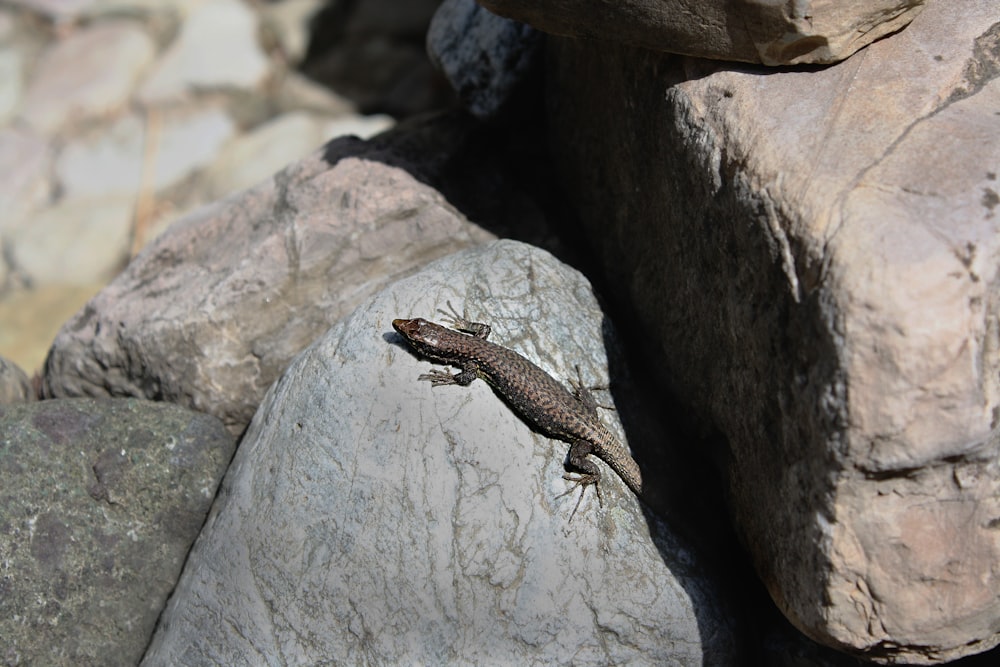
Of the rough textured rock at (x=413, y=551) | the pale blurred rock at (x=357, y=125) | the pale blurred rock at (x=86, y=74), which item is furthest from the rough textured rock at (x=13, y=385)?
the pale blurred rock at (x=86, y=74)

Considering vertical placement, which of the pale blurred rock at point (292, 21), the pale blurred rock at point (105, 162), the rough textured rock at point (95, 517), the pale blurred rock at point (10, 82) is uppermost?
the pale blurred rock at point (292, 21)

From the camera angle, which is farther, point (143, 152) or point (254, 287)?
point (143, 152)

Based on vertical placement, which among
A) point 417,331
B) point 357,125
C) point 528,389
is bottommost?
point 528,389

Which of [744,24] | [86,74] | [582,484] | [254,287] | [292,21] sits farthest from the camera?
[292,21]

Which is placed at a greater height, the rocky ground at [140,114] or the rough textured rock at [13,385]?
the rocky ground at [140,114]

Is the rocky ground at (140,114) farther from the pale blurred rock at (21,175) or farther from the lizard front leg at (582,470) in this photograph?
the lizard front leg at (582,470)

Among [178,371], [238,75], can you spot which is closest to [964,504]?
[178,371]

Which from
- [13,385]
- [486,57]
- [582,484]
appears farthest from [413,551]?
[486,57]

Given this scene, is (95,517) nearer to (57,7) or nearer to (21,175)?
(21,175)
